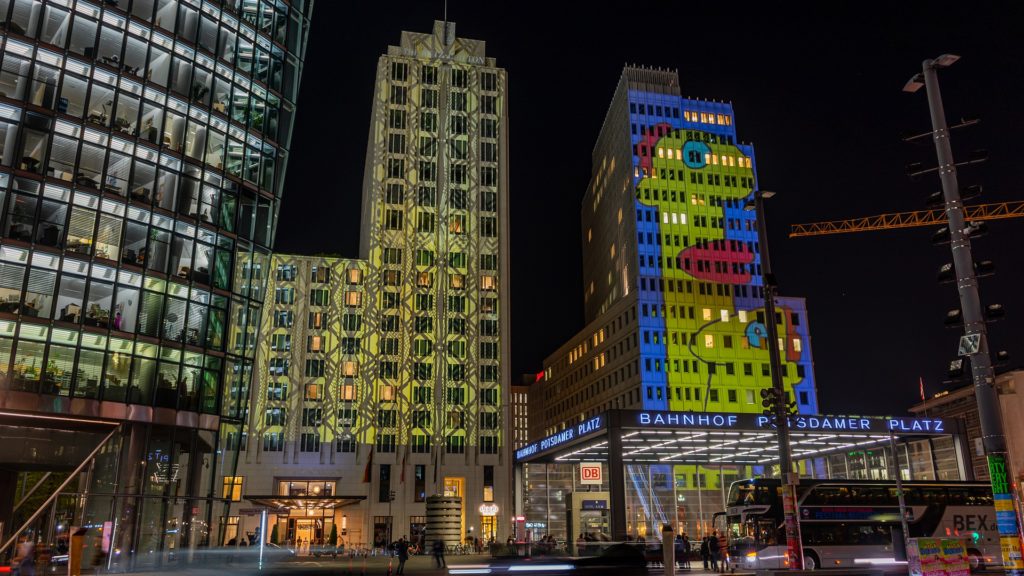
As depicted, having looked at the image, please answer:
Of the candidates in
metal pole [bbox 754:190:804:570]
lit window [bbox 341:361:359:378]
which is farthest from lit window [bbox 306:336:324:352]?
metal pole [bbox 754:190:804:570]

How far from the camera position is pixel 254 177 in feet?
144

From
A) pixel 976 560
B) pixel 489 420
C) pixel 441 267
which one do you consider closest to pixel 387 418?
pixel 489 420

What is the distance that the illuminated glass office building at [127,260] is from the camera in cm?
3397

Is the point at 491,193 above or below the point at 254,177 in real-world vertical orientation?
above

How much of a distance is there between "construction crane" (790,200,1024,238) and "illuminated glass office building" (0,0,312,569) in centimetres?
9499

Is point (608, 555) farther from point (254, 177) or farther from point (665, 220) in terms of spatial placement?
point (665, 220)

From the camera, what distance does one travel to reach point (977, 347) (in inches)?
657

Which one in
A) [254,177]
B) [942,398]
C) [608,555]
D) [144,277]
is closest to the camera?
[608,555]

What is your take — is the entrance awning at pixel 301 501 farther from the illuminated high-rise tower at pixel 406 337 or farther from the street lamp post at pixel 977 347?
the street lamp post at pixel 977 347

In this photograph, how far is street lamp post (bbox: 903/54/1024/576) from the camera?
15.8 metres

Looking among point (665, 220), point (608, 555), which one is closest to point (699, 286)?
point (665, 220)

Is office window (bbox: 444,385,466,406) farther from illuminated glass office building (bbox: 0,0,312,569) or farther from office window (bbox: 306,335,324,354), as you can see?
illuminated glass office building (bbox: 0,0,312,569)

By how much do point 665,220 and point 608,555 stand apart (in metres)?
99.4

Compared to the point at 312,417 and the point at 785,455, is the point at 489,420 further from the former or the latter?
the point at 785,455
